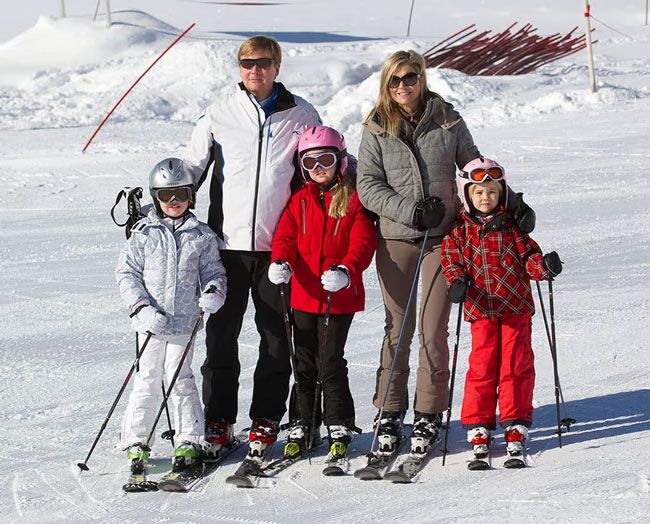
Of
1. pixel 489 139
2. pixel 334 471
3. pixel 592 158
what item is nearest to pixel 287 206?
pixel 334 471

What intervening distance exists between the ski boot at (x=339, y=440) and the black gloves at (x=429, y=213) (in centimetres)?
92

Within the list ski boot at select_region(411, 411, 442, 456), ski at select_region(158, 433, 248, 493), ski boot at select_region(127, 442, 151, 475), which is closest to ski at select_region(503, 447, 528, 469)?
ski boot at select_region(411, 411, 442, 456)

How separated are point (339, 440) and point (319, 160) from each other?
3.76 ft

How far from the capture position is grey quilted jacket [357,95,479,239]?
4.53m

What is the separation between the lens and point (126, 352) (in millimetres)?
6617

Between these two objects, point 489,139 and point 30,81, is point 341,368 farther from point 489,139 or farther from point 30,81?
point 30,81

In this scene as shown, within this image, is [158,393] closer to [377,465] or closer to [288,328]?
[288,328]

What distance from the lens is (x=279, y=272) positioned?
4.35 meters

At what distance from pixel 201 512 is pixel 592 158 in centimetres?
872

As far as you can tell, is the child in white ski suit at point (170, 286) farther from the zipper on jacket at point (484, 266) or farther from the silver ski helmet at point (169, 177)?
the zipper on jacket at point (484, 266)

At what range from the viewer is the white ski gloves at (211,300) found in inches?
172

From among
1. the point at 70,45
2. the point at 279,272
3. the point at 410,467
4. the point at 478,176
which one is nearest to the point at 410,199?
the point at 478,176

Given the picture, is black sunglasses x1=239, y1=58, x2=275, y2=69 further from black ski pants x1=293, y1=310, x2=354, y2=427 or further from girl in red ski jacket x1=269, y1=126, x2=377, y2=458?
black ski pants x1=293, y1=310, x2=354, y2=427

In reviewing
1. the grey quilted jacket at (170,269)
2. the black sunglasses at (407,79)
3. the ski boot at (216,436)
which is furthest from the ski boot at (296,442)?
the black sunglasses at (407,79)
